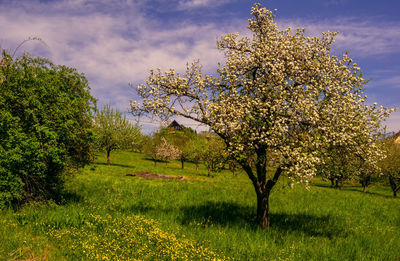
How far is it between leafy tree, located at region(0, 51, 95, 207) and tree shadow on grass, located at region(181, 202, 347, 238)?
7585 millimetres

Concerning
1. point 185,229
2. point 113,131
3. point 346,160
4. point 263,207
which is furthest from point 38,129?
point 113,131

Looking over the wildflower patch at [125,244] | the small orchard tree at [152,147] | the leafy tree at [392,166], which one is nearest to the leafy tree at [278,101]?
the wildflower patch at [125,244]

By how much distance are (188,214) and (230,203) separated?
427 cm

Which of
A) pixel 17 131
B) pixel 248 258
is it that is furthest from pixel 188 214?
pixel 17 131

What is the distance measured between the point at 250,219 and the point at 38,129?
12.3m

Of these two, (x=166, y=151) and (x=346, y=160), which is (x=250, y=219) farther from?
(x=166, y=151)

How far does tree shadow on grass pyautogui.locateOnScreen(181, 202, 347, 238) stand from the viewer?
13672mm

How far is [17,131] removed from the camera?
40.9 ft

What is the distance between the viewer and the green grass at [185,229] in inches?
356

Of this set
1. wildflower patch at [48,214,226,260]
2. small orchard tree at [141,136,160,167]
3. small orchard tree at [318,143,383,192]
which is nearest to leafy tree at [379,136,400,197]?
small orchard tree at [318,143,383,192]

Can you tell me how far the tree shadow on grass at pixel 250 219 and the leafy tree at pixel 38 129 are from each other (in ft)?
24.9

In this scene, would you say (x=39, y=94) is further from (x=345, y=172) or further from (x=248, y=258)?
(x=345, y=172)

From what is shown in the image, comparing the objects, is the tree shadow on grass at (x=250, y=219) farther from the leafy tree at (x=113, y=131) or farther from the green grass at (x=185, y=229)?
the leafy tree at (x=113, y=131)

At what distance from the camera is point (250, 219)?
14.9 meters
